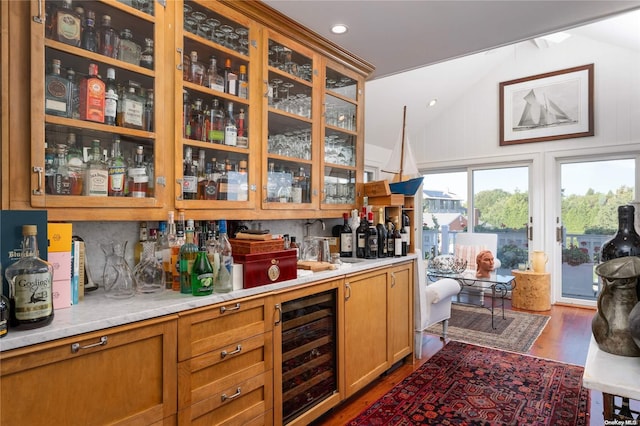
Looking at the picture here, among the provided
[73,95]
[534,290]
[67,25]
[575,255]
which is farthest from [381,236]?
[575,255]

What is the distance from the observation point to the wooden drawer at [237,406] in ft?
4.89

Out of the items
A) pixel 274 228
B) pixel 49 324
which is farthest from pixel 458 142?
pixel 49 324

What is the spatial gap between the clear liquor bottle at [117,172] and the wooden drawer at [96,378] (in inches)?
23.5

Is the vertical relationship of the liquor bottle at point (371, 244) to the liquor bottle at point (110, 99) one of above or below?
below

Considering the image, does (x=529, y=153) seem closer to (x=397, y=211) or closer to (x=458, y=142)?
(x=458, y=142)

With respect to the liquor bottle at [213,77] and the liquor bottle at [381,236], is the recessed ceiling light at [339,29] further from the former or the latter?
the liquor bottle at [381,236]

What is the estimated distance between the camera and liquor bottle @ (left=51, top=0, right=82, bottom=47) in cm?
136

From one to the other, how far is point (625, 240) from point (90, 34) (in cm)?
223

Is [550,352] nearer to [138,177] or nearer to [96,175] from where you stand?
[138,177]

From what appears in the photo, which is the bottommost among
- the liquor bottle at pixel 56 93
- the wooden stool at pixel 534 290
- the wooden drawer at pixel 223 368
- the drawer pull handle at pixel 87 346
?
the wooden stool at pixel 534 290

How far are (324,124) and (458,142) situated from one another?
4.14 metres

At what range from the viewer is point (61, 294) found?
1.33m

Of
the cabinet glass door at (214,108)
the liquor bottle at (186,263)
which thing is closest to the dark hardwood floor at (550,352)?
the liquor bottle at (186,263)

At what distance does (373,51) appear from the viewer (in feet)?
8.99
